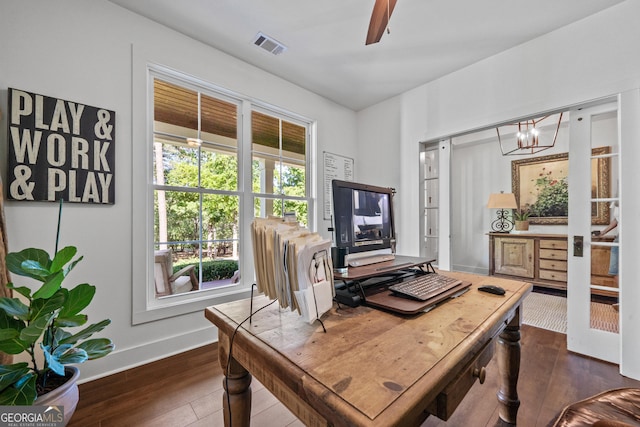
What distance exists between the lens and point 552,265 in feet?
11.9

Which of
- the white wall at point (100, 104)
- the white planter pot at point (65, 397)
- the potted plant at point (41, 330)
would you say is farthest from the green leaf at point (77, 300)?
the white wall at point (100, 104)

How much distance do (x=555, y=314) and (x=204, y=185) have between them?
4052 millimetres

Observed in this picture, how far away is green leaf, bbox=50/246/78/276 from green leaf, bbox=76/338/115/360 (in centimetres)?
41

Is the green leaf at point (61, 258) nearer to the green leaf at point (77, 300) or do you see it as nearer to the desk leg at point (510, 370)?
the green leaf at point (77, 300)

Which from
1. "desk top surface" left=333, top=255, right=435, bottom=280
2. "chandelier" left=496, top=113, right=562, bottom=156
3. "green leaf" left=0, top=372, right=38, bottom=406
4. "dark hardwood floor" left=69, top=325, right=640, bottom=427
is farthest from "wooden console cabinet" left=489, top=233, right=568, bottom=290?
"green leaf" left=0, top=372, right=38, bottom=406

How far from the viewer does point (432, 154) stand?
10.4ft

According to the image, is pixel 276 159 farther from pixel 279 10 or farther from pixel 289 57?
pixel 279 10

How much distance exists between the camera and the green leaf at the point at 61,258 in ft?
3.84

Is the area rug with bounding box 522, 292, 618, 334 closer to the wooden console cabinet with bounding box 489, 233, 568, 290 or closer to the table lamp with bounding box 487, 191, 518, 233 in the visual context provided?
the wooden console cabinet with bounding box 489, 233, 568, 290

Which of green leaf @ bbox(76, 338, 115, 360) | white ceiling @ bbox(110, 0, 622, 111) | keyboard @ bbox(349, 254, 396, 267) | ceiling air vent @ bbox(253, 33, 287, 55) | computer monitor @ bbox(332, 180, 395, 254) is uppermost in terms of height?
white ceiling @ bbox(110, 0, 622, 111)

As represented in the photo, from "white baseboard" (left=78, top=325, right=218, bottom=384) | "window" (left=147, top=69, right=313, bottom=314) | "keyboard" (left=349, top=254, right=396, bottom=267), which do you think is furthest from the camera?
"window" (left=147, top=69, right=313, bottom=314)

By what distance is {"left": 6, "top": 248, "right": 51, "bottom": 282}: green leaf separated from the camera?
1.08 m

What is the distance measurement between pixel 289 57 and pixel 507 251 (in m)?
4.19

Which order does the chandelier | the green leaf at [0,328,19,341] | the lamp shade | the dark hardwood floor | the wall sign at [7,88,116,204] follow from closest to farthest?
the green leaf at [0,328,19,341]
the dark hardwood floor
the wall sign at [7,88,116,204]
the chandelier
the lamp shade
